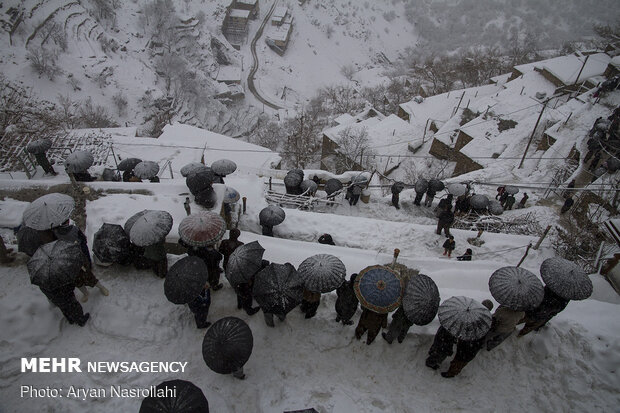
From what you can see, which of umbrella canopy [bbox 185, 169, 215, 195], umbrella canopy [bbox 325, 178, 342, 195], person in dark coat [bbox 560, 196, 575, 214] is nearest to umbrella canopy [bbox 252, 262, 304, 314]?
umbrella canopy [bbox 185, 169, 215, 195]

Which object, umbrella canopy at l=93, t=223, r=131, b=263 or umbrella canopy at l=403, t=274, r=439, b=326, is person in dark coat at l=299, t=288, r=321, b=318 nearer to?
umbrella canopy at l=403, t=274, r=439, b=326

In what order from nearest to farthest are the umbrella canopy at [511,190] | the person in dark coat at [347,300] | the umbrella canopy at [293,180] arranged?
the person in dark coat at [347,300] < the umbrella canopy at [293,180] < the umbrella canopy at [511,190]

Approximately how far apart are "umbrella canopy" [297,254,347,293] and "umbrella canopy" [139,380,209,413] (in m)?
Result: 2.37

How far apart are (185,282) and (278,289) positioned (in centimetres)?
161

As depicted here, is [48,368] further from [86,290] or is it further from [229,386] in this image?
[229,386]

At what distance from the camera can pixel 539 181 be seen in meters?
18.8

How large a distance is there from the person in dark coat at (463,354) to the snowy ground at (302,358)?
0.31 metres

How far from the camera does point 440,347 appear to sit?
228 inches

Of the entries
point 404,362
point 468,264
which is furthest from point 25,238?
point 468,264

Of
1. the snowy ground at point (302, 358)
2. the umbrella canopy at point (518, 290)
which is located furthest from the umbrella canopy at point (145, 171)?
the umbrella canopy at point (518, 290)

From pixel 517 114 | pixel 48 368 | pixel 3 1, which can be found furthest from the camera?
pixel 3 1

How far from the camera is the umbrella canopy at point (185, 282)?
218 inches

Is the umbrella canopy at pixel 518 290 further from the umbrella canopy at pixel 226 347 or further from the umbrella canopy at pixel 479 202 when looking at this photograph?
the umbrella canopy at pixel 479 202

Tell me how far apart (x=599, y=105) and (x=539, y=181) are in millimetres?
10945
